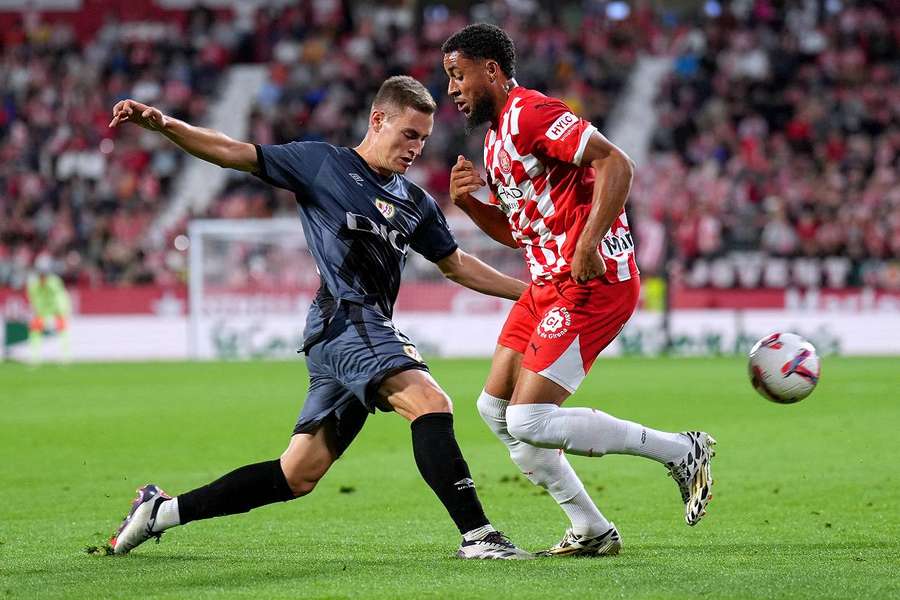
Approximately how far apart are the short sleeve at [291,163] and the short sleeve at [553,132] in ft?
3.02

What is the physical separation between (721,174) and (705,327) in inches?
177

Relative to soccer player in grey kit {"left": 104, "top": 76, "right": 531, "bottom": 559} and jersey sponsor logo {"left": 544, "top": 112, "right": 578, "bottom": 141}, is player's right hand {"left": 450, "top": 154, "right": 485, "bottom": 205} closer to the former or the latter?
soccer player in grey kit {"left": 104, "top": 76, "right": 531, "bottom": 559}

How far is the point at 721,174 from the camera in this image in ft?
87.1

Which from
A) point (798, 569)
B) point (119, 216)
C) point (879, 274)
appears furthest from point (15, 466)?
point (119, 216)

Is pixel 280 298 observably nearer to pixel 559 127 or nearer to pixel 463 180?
pixel 463 180

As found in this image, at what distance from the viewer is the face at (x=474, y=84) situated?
5.79 meters

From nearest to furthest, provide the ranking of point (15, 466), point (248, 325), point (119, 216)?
point (15, 466) < point (248, 325) < point (119, 216)

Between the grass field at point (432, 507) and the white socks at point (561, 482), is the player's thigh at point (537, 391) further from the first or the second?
the grass field at point (432, 507)

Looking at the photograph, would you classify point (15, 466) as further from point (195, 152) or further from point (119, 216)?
point (119, 216)

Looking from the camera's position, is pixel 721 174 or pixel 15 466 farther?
pixel 721 174

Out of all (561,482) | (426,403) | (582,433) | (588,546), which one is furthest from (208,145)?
(588,546)

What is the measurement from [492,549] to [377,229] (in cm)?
149

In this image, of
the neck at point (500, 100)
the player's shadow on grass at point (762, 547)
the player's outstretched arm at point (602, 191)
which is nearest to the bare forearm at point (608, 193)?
the player's outstretched arm at point (602, 191)

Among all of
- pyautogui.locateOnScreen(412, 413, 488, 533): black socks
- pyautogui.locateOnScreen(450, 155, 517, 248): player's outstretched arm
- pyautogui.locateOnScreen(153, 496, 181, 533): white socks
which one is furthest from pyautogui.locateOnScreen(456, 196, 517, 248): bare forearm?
pyautogui.locateOnScreen(153, 496, 181, 533): white socks
